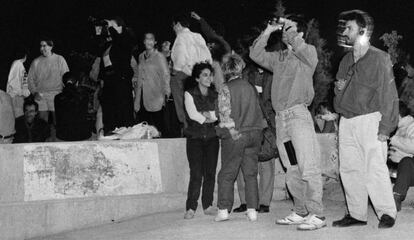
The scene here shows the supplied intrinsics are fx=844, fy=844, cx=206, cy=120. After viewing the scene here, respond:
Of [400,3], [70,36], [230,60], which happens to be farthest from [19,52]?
[400,3]

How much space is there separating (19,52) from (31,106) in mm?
1874

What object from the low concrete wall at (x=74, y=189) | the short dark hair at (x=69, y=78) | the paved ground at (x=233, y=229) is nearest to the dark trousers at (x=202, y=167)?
the paved ground at (x=233, y=229)

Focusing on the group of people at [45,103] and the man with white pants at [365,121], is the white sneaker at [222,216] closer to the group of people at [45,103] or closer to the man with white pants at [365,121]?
the man with white pants at [365,121]

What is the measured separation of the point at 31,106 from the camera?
42.9ft

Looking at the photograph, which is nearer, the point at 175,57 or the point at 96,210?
the point at 96,210

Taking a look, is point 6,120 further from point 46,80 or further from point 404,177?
point 404,177

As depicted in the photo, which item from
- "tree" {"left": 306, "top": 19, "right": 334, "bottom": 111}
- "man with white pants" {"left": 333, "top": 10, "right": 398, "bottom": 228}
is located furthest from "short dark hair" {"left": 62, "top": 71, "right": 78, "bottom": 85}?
"tree" {"left": 306, "top": 19, "right": 334, "bottom": 111}

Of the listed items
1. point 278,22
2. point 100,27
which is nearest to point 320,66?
point 100,27

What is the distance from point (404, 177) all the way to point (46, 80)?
21.0 feet

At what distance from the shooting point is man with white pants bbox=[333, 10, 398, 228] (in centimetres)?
839

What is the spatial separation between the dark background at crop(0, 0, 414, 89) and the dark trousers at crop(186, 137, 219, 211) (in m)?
11.0

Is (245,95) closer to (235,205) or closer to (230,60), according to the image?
(230,60)

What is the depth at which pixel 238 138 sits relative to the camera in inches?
374

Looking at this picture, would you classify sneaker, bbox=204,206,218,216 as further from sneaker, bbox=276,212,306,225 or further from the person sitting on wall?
the person sitting on wall
